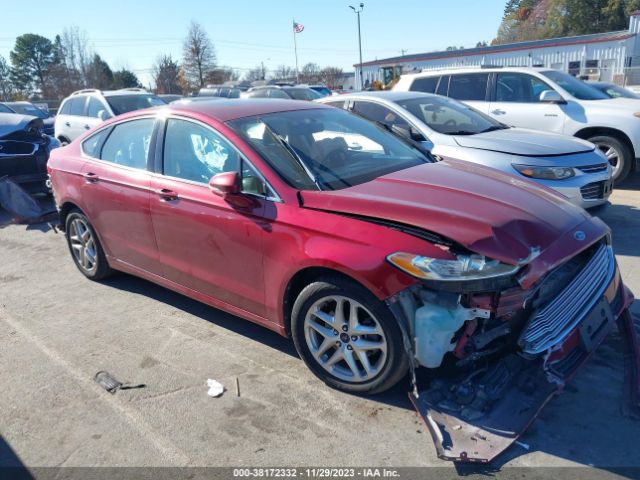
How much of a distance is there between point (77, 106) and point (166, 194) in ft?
31.6

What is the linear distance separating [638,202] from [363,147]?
17.1 feet

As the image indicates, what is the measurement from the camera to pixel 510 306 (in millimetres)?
2729

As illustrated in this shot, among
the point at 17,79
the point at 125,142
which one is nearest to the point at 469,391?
the point at 125,142

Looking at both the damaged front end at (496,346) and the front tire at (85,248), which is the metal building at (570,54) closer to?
the front tire at (85,248)

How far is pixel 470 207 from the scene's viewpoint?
3.05 meters

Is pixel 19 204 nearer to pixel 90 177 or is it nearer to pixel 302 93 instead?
pixel 90 177

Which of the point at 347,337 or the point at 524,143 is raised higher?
the point at 524,143

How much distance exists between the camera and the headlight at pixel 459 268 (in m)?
2.70

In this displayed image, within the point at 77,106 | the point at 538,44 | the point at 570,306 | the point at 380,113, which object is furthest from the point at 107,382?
the point at 538,44

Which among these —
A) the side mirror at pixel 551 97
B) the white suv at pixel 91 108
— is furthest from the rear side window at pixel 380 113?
the white suv at pixel 91 108

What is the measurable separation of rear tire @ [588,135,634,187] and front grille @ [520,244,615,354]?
5213 mm

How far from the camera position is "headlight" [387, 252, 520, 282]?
2.70m

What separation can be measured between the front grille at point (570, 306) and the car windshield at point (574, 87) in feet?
18.6

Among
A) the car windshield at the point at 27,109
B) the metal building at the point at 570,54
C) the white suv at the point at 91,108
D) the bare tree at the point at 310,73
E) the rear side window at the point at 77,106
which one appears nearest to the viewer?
the white suv at the point at 91,108
